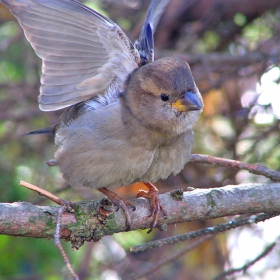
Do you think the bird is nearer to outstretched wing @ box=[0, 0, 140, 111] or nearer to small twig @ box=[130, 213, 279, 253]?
outstretched wing @ box=[0, 0, 140, 111]

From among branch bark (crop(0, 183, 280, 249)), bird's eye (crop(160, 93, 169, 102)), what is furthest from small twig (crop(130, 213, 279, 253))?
bird's eye (crop(160, 93, 169, 102))

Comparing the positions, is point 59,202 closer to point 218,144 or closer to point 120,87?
point 120,87

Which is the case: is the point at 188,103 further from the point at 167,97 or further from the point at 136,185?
the point at 136,185

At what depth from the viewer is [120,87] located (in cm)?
392

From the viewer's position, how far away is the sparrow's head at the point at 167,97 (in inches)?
140

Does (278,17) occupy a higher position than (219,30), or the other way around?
(278,17)

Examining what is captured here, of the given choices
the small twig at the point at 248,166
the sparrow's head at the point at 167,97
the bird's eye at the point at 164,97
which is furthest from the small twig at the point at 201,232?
the bird's eye at the point at 164,97

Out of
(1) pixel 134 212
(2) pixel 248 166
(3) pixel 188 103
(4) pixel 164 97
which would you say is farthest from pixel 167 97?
(1) pixel 134 212

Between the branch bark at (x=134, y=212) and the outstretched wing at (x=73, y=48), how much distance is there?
1.01 m

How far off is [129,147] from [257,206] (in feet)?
3.07

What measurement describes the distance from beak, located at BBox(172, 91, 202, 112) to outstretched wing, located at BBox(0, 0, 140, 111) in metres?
0.57

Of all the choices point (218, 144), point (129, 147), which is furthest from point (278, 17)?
point (129, 147)

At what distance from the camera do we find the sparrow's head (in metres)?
→ 3.56

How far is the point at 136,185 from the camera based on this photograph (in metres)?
5.29
